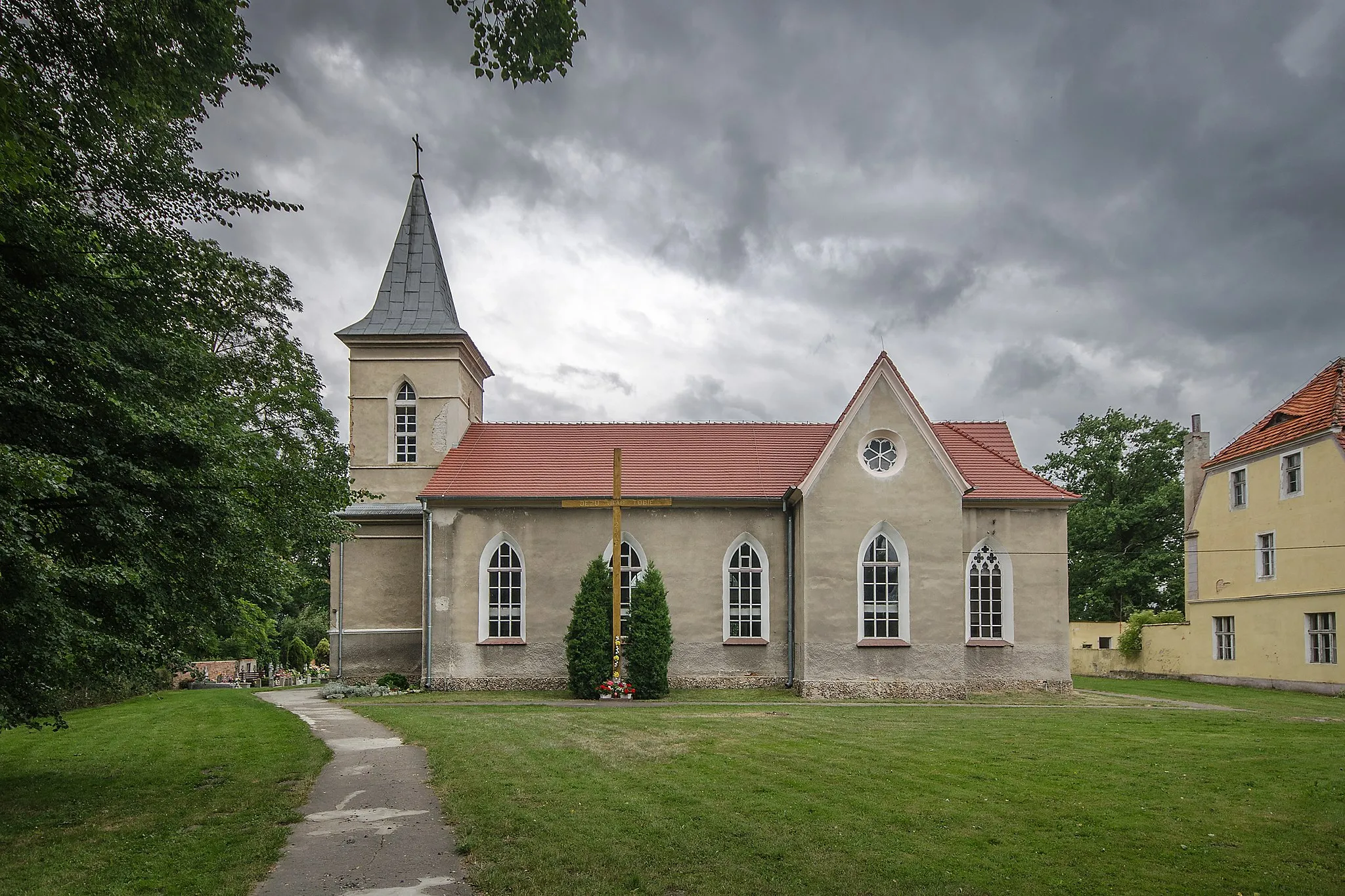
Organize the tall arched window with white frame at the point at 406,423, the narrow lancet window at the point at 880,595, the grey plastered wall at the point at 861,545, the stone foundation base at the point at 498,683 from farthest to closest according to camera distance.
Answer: the tall arched window with white frame at the point at 406,423 < the stone foundation base at the point at 498,683 < the narrow lancet window at the point at 880,595 < the grey plastered wall at the point at 861,545

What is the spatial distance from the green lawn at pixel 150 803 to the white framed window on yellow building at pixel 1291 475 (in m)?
26.8

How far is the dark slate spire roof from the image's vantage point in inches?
1088

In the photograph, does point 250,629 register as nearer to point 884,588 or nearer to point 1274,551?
point 884,588

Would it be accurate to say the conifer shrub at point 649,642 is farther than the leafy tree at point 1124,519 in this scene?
No

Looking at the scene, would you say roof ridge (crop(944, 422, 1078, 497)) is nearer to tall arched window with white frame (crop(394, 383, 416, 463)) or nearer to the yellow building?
the yellow building

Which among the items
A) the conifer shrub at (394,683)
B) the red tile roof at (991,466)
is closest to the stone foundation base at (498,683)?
the conifer shrub at (394,683)

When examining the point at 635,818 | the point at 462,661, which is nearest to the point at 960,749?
the point at 635,818

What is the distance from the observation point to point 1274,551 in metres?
28.5

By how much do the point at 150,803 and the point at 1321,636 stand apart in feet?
92.7

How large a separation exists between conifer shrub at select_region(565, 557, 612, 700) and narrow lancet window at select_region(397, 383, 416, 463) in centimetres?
771

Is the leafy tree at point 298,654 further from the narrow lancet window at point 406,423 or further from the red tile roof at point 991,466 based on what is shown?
the red tile roof at point 991,466

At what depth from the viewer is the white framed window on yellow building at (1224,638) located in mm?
30250

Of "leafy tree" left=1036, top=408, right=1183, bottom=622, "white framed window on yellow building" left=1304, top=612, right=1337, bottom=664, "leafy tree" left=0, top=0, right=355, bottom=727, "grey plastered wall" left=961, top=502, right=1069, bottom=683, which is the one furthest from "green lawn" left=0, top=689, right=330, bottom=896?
"leafy tree" left=1036, top=408, right=1183, bottom=622

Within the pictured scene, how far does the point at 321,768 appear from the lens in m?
12.2
